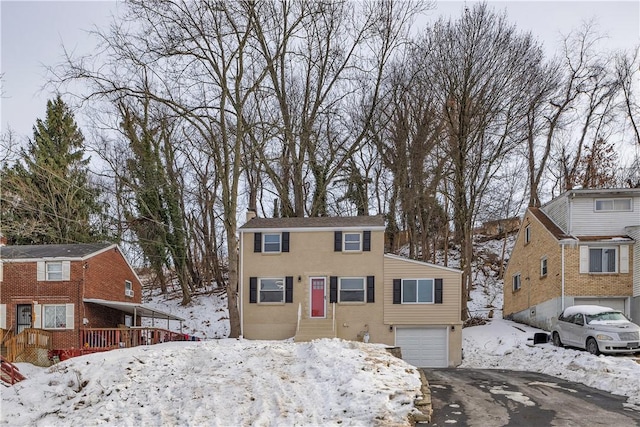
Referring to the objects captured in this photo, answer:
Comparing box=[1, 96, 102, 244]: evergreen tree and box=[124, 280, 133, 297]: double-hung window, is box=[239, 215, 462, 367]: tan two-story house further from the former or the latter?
box=[1, 96, 102, 244]: evergreen tree

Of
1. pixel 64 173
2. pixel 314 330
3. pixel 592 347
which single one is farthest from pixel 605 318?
pixel 64 173

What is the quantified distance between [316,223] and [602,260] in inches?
508

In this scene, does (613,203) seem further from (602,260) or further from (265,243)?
(265,243)

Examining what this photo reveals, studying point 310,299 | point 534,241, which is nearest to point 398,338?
point 310,299

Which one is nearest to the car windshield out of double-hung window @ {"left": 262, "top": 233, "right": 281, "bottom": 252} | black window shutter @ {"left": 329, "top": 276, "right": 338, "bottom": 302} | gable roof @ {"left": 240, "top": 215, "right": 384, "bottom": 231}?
gable roof @ {"left": 240, "top": 215, "right": 384, "bottom": 231}

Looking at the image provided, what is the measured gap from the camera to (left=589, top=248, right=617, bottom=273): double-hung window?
88.1 feet

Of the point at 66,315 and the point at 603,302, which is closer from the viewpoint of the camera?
the point at 603,302

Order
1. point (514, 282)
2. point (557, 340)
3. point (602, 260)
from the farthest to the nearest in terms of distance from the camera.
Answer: point (514, 282) < point (602, 260) < point (557, 340)

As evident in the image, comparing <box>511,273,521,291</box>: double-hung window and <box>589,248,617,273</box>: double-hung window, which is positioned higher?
<box>589,248,617,273</box>: double-hung window

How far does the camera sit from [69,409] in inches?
480

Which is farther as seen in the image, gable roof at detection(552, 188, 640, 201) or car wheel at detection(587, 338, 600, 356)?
gable roof at detection(552, 188, 640, 201)

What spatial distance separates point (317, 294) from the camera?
2730 centimetres

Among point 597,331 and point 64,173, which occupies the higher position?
point 64,173

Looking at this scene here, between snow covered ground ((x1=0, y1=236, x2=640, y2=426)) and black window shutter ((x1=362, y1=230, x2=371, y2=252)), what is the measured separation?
10.9 m
